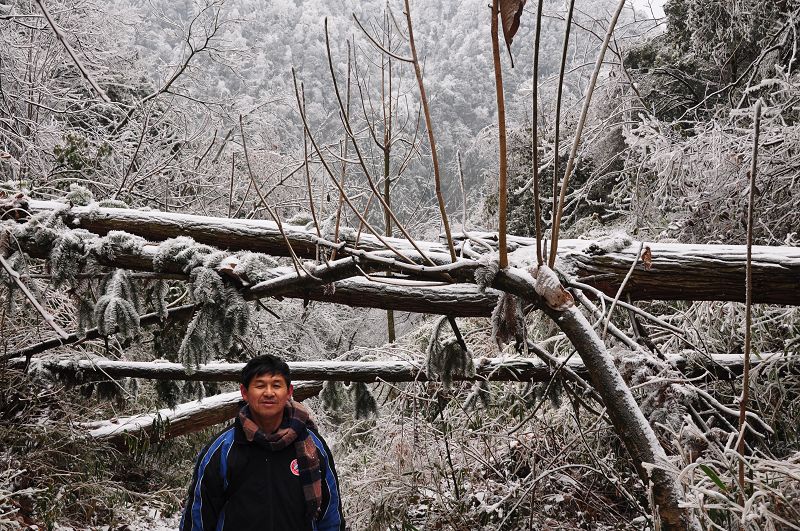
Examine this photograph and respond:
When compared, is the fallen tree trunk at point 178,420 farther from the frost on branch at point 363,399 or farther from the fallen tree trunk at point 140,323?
the fallen tree trunk at point 140,323

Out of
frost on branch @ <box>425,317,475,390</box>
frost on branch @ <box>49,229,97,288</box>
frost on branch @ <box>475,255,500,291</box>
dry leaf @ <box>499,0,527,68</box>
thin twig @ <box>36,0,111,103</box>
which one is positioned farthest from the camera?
frost on branch @ <box>425,317,475,390</box>

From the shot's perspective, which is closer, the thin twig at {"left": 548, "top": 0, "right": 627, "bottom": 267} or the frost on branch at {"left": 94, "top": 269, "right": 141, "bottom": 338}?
the thin twig at {"left": 548, "top": 0, "right": 627, "bottom": 267}

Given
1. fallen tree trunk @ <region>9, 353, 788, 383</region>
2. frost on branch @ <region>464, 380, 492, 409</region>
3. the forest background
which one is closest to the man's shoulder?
the forest background

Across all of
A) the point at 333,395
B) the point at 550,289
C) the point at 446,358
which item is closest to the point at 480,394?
the point at 333,395

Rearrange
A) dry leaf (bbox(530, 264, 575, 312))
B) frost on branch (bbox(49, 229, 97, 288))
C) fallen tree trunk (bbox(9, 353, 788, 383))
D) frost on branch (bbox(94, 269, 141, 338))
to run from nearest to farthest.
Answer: dry leaf (bbox(530, 264, 575, 312)), frost on branch (bbox(94, 269, 141, 338)), frost on branch (bbox(49, 229, 97, 288)), fallen tree trunk (bbox(9, 353, 788, 383))

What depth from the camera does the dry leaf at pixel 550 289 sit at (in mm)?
1754

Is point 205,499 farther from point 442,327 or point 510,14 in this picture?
point 510,14

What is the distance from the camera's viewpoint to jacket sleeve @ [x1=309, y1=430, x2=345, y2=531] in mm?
2732

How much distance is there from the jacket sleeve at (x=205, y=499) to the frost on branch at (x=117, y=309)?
789mm

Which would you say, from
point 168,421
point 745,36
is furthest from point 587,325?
point 745,36

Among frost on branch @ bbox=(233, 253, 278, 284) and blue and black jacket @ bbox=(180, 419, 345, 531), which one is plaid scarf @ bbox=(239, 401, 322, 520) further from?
frost on branch @ bbox=(233, 253, 278, 284)

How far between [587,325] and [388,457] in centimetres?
413

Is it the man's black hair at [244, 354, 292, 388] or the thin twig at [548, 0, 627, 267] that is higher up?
the thin twig at [548, 0, 627, 267]

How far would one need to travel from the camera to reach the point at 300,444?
8.79 ft
